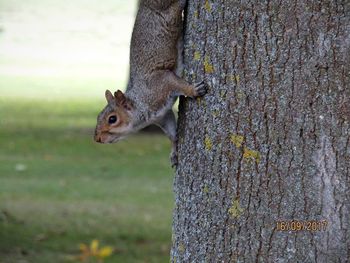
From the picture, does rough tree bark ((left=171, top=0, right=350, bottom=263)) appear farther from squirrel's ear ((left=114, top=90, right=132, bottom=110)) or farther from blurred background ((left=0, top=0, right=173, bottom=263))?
blurred background ((left=0, top=0, right=173, bottom=263))

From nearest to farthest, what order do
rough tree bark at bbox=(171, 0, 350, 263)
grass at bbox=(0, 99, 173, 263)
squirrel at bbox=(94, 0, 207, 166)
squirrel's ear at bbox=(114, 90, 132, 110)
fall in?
rough tree bark at bbox=(171, 0, 350, 263)
squirrel at bbox=(94, 0, 207, 166)
squirrel's ear at bbox=(114, 90, 132, 110)
grass at bbox=(0, 99, 173, 263)

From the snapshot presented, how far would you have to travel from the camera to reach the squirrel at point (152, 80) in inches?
165

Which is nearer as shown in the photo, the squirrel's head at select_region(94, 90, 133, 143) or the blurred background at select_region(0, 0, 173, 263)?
the squirrel's head at select_region(94, 90, 133, 143)

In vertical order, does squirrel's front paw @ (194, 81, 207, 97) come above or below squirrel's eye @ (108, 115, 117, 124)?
above

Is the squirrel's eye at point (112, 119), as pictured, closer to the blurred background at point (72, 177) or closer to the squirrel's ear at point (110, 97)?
the squirrel's ear at point (110, 97)

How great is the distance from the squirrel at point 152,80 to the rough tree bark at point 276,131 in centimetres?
23

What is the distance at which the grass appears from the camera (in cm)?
864

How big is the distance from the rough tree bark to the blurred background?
4.43 meters

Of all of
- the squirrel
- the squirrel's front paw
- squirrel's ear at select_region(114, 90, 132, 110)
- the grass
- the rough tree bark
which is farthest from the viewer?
the grass

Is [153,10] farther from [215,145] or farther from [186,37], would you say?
[215,145]

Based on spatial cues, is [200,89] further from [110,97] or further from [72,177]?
[72,177]
